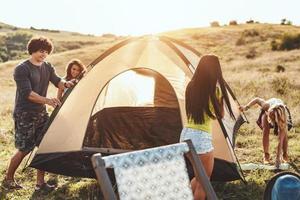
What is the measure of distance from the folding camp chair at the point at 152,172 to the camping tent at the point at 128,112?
2.25m

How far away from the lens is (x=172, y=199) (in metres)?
4.16

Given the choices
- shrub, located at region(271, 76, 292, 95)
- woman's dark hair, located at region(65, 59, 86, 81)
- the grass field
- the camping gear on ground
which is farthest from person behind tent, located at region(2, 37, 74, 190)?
shrub, located at region(271, 76, 292, 95)

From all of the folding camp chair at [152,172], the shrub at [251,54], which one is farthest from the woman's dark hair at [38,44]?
the shrub at [251,54]

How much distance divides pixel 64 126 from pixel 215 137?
195 centimetres

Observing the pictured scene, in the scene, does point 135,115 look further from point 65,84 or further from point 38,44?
point 38,44

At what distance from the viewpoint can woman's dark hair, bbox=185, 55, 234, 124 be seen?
495cm

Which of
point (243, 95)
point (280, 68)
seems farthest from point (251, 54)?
point (243, 95)

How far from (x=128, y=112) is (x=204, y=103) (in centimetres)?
386

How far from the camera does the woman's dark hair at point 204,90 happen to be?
4.95m

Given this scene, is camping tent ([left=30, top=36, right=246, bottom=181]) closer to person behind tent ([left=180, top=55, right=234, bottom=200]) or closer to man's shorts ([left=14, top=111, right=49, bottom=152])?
man's shorts ([left=14, top=111, right=49, bottom=152])

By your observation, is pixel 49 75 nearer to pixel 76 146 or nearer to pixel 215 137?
pixel 76 146

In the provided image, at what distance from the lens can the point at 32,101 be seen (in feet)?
21.8

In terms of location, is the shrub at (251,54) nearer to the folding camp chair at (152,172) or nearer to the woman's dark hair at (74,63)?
the woman's dark hair at (74,63)

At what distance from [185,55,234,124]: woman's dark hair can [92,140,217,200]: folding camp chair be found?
2.64ft
